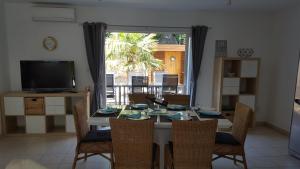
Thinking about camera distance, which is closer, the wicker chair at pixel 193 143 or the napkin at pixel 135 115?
the wicker chair at pixel 193 143

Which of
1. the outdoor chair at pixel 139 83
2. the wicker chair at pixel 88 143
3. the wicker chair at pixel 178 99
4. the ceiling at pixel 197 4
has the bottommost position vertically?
the wicker chair at pixel 88 143

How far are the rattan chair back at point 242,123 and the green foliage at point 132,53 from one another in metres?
4.37

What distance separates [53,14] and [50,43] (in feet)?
1.77

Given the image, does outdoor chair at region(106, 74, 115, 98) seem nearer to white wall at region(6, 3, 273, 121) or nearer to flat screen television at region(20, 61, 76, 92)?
white wall at region(6, 3, 273, 121)

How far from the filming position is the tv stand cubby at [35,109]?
391 centimetres

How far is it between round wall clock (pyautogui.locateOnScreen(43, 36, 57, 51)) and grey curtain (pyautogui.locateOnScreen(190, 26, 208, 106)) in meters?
2.64

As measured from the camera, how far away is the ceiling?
12.4ft

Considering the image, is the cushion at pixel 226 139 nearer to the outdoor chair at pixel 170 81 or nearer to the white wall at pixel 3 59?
the outdoor chair at pixel 170 81

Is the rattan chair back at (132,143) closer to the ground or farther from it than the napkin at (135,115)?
closer to the ground

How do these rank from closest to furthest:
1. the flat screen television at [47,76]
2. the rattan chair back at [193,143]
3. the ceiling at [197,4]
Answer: the rattan chair back at [193,143], the ceiling at [197,4], the flat screen television at [47,76]

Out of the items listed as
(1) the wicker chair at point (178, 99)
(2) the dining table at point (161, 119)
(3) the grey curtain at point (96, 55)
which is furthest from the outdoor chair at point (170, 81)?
(2) the dining table at point (161, 119)

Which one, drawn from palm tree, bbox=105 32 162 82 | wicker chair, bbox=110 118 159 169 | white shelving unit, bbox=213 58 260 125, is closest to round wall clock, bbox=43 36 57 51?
palm tree, bbox=105 32 162 82

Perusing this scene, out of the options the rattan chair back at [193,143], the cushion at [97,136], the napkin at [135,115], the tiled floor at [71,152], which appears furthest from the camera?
the tiled floor at [71,152]

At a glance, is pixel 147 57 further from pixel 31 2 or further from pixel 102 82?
pixel 31 2
